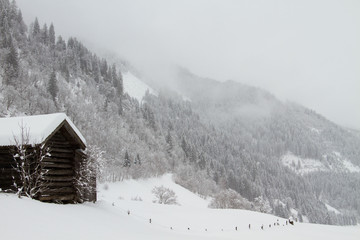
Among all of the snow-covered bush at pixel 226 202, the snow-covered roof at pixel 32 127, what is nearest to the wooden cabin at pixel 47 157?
the snow-covered roof at pixel 32 127

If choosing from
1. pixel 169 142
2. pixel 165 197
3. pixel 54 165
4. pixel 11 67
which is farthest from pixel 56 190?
pixel 169 142

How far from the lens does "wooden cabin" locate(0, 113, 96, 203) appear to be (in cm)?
1481

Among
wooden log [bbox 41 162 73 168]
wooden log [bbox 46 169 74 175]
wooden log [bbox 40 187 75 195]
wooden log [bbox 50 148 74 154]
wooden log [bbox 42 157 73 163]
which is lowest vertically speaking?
wooden log [bbox 40 187 75 195]

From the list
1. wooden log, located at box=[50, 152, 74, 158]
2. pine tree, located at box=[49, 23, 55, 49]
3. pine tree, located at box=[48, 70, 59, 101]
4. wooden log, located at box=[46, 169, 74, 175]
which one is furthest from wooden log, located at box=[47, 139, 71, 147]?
pine tree, located at box=[49, 23, 55, 49]

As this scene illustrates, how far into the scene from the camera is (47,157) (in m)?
16.0

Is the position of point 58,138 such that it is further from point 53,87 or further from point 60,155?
point 53,87

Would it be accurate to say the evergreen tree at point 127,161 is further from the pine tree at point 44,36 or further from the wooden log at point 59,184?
the wooden log at point 59,184

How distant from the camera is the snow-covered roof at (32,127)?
14750 mm

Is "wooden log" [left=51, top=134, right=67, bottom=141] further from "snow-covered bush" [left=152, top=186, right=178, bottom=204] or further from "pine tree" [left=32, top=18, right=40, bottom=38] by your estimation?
"pine tree" [left=32, top=18, right=40, bottom=38]

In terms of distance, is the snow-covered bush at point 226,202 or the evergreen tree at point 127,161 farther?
the evergreen tree at point 127,161

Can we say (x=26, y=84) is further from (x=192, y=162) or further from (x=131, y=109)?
(x=192, y=162)

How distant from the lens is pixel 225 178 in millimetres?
148500

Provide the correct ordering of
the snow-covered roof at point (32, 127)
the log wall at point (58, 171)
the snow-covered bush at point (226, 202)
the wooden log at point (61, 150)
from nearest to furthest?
the snow-covered roof at point (32, 127) → the log wall at point (58, 171) → the wooden log at point (61, 150) → the snow-covered bush at point (226, 202)

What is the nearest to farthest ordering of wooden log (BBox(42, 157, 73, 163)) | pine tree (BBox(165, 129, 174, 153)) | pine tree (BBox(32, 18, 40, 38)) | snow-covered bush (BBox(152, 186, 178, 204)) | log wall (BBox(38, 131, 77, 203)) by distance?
1. log wall (BBox(38, 131, 77, 203))
2. wooden log (BBox(42, 157, 73, 163))
3. snow-covered bush (BBox(152, 186, 178, 204))
4. pine tree (BBox(32, 18, 40, 38))
5. pine tree (BBox(165, 129, 174, 153))
